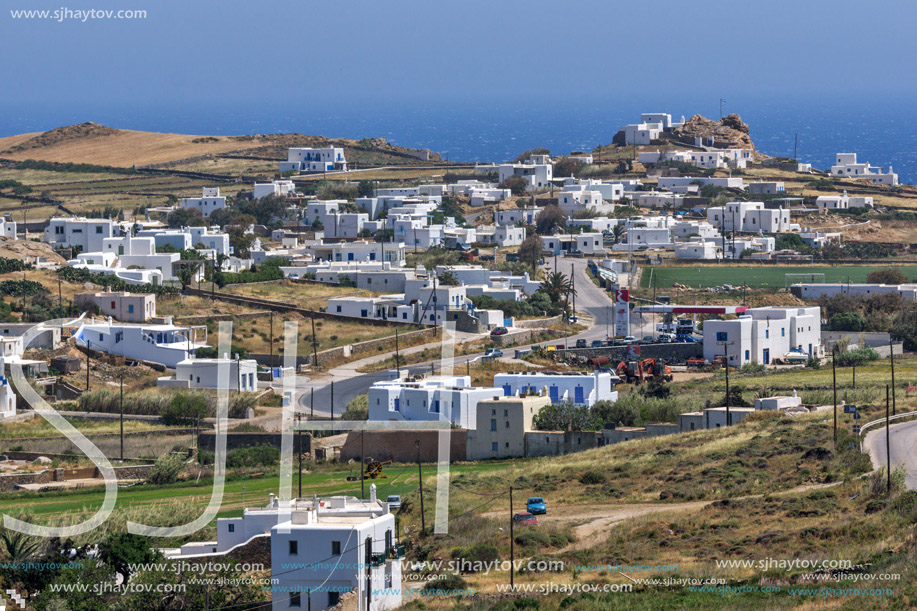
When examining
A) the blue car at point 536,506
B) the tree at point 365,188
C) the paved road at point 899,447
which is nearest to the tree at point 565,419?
the paved road at point 899,447

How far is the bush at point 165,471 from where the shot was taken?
36.7m

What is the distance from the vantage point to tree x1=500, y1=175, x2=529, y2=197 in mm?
96750

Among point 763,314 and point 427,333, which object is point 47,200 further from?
point 763,314

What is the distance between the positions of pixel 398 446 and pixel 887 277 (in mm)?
37053

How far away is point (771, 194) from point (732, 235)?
15.6m

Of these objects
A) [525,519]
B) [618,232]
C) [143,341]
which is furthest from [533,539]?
[618,232]

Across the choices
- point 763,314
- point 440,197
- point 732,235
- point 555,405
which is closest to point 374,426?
point 555,405

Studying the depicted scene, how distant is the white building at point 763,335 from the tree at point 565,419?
508 inches

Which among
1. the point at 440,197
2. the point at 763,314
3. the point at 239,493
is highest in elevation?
the point at 440,197

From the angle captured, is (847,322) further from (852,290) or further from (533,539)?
(533,539)

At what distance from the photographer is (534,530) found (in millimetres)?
27281

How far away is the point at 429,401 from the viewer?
41.6 m

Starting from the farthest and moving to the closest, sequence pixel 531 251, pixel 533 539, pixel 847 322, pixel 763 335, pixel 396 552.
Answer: pixel 531 251 → pixel 847 322 → pixel 763 335 → pixel 533 539 → pixel 396 552

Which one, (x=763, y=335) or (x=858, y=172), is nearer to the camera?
(x=763, y=335)
